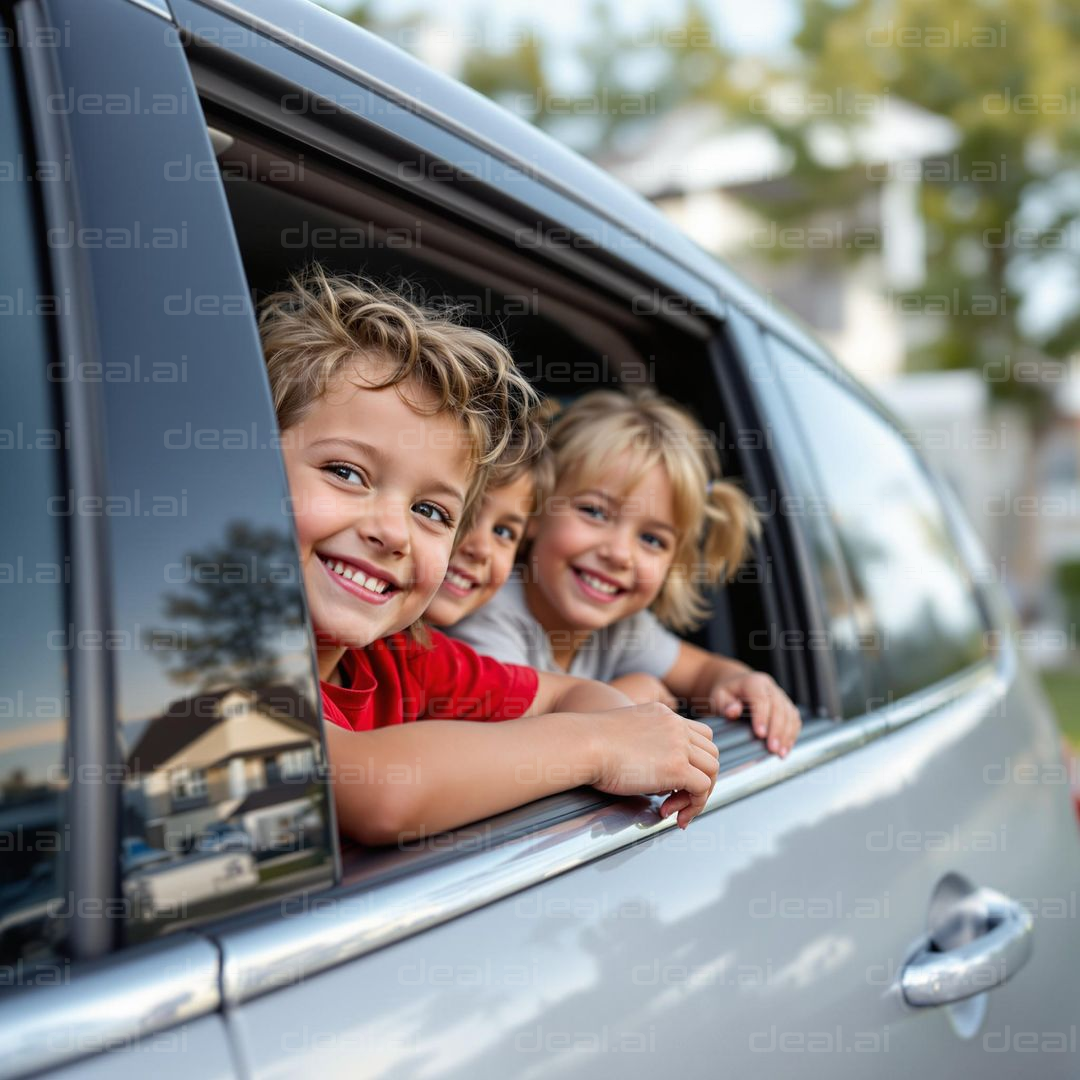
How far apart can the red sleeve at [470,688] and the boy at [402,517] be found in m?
0.18

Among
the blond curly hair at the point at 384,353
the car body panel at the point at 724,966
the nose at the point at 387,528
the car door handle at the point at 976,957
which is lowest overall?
the car door handle at the point at 976,957

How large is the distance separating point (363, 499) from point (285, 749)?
1.49 ft

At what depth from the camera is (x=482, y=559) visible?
207cm

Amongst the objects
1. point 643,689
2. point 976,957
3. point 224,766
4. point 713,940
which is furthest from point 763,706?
point 224,766

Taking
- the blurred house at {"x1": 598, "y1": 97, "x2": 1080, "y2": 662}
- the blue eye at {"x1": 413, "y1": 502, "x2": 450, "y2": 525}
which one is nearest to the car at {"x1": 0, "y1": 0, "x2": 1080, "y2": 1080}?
the blue eye at {"x1": 413, "y1": 502, "x2": 450, "y2": 525}

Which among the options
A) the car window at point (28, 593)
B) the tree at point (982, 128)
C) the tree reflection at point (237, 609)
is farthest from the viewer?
the tree at point (982, 128)

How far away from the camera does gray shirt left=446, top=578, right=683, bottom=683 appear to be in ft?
7.15

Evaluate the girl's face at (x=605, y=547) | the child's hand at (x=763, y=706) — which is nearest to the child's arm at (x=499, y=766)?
the child's hand at (x=763, y=706)

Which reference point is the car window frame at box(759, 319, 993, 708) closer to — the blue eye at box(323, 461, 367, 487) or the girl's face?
the girl's face

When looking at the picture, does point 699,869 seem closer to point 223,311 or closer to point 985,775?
point 223,311

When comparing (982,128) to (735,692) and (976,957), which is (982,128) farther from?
(976,957)

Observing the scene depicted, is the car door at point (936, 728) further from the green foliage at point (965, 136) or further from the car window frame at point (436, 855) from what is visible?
the green foliage at point (965, 136)

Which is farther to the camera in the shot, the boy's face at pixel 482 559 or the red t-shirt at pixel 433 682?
the boy's face at pixel 482 559

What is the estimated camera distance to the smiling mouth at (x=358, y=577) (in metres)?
1.36
